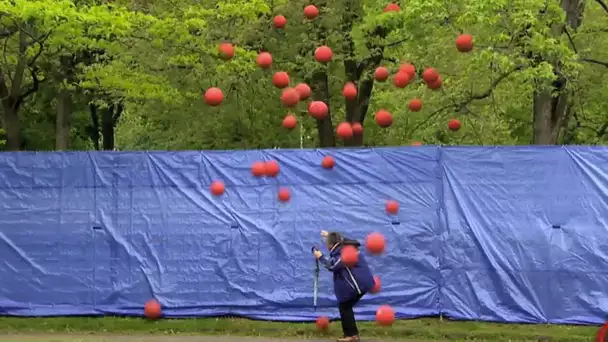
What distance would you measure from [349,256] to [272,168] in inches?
79.0

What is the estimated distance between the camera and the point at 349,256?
28.1 ft

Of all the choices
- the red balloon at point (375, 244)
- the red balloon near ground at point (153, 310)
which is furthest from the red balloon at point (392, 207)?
the red balloon near ground at point (153, 310)

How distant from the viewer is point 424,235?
387 inches

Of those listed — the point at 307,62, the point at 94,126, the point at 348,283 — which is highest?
the point at 307,62

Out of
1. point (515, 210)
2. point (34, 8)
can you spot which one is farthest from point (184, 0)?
point (515, 210)

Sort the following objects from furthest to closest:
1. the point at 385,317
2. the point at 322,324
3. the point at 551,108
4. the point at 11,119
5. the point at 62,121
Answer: the point at 62,121 < the point at 11,119 < the point at 551,108 < the point at 322,324 < the point at 385,317

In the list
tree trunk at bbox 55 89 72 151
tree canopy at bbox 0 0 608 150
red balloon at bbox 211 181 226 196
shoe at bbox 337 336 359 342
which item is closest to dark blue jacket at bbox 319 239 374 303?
shoe at bbox 337 336 359 342

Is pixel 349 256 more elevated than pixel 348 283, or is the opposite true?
pixel 349 256

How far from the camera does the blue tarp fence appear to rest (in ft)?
31.2

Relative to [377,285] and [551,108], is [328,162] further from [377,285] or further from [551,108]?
[551,108]

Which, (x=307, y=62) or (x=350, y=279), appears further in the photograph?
(x=307, y=62)

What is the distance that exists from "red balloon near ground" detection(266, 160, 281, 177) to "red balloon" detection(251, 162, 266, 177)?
6 centimetres

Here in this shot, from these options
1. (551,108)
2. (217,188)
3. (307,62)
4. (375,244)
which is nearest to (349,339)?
(375,244)

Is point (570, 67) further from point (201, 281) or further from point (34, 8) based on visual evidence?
point (34, 8)
